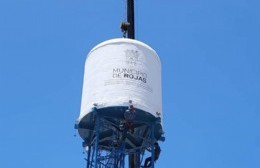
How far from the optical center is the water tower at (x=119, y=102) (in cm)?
2905

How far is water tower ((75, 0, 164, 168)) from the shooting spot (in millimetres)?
29047

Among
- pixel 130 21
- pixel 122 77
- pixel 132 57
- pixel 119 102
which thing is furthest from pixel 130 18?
pixel 119 102

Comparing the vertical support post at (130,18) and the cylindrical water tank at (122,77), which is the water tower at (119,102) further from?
the vertical support post at (130,18)

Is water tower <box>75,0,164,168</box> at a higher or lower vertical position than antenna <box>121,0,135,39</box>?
lower

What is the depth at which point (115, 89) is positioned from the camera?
95.9ft

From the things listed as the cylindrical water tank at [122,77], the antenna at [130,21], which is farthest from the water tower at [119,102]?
the antenna at [130,21]

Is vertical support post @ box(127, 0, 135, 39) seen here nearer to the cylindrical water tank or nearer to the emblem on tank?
the cylindrical water tank

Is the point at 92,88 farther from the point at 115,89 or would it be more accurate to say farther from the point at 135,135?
the point at 135,135

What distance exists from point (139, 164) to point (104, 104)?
206 inches

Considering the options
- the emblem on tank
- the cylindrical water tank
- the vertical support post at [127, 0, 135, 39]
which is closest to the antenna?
the vertical support post at [127, 0, 135, 39]

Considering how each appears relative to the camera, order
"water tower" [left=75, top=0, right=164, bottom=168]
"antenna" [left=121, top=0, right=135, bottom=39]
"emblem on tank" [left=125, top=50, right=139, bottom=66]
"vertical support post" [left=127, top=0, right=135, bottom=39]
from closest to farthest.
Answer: "water tower" [left=75, top=0, right=164, bottom=168]
"emblem on tank" [left=125, top=50, right=139, bottom=66]
"antenna" [left=121, top=0, right=135, bottom=39]
"vertical support post" [left=127, top=0, right=135, bottom=39]

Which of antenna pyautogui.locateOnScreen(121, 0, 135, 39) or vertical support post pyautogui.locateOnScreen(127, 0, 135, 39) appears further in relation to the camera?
vertical support post pyautogui.locateOnScreen(127, 0, 135, 39)

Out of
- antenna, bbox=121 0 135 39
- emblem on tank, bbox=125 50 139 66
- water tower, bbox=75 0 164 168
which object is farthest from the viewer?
antenna, bbox=121 0 135 39

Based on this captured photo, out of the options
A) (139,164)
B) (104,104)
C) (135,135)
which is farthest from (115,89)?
(139,164)
